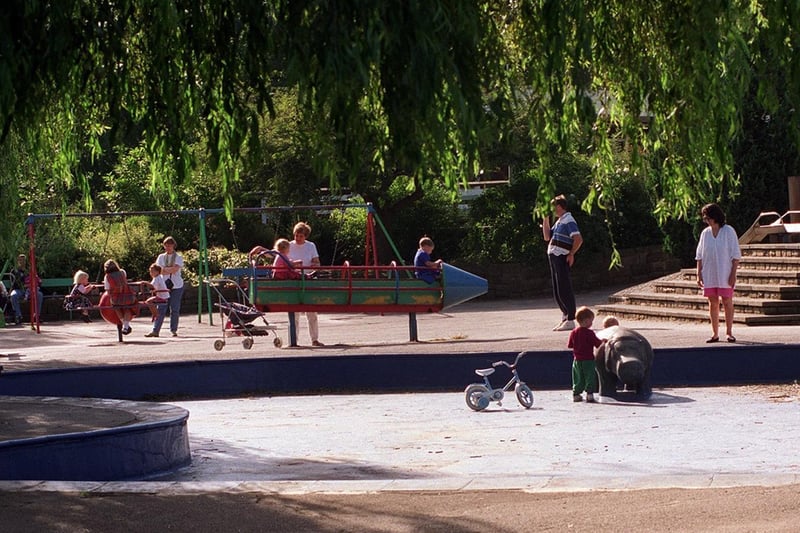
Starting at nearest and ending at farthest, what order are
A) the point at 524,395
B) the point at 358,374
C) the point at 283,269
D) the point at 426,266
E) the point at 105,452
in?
the point at 105,452, the point at 524,395, the point at 358,374, the point at 283,269, the point at 426,266

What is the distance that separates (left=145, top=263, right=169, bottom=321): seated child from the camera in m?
21.5

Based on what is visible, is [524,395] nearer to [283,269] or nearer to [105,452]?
[105,452]

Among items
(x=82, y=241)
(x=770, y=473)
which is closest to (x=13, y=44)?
(x=770, y=473)

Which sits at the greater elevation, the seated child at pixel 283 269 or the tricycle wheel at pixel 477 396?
the seated child at pixel 283 269

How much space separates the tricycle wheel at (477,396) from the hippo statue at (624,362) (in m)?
1.10

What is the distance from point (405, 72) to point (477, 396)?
21.7 feet

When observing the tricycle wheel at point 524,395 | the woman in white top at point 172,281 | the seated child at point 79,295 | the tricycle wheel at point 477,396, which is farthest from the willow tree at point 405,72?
the seated child at point 79,295

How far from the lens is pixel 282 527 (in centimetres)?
713

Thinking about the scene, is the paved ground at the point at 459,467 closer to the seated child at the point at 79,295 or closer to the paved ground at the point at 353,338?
the paved ground at the point at 353,338

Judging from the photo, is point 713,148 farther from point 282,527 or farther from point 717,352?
point 717,352

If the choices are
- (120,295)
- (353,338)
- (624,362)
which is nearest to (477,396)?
(624,362)

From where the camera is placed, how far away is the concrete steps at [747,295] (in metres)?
19.4

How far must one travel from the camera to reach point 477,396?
41.1 feet

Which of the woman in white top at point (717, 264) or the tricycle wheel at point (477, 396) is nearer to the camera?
the tricycle wheel at point (477, 396)
